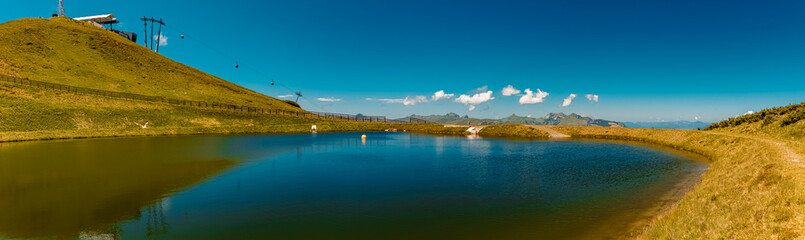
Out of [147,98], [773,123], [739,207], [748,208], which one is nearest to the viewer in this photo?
[748,208]

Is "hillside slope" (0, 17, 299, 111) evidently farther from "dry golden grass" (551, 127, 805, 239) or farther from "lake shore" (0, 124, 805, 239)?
"dry golden grass" (551, 127, 805, 239)

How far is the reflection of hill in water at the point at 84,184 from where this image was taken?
54.4ft

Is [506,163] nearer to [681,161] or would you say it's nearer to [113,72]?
[681,161]

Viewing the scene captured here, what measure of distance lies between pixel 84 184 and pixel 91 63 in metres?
158

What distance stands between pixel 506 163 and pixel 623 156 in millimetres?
20831

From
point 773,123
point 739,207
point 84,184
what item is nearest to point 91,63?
point 84,184

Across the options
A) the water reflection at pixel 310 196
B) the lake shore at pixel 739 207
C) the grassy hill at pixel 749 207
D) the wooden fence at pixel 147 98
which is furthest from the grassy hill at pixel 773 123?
the wooden fence at pixel 147 98

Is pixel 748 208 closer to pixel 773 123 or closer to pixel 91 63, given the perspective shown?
pixel 773 123

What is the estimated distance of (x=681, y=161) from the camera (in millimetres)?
39219

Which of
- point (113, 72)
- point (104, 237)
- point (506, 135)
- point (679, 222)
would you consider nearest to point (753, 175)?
point (679, 222)

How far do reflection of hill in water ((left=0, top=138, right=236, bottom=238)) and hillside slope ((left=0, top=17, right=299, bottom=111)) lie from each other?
96.1 meters

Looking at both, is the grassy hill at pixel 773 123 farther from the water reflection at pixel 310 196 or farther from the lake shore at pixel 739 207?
the lake shore at pixel 739 207

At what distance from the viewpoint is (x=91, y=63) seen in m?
133

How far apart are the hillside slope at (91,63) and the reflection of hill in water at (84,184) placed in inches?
3783
